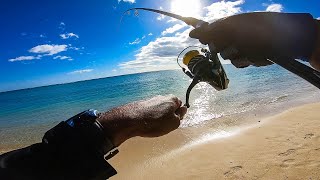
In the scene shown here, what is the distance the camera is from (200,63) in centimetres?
212

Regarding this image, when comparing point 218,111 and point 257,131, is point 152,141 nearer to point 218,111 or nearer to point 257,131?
point 257,131

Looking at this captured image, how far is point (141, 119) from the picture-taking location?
155 cm

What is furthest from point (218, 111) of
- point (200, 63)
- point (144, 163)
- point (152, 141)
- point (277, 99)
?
point (200, 63)

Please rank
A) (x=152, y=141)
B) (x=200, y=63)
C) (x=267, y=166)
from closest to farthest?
(x=200, y=63) → (x=267, y=166) → (x=152, y=141)

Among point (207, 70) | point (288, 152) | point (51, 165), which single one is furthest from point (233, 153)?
point (51, 165)

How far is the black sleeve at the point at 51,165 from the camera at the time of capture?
126cm

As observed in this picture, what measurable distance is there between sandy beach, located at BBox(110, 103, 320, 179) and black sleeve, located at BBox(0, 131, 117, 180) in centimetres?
620

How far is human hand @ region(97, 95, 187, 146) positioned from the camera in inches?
59.3

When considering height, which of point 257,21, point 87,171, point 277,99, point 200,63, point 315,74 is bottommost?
point 277,99

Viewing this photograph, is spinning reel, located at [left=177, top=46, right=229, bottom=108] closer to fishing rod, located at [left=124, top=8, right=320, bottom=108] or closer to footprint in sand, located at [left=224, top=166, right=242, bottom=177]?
fishing rod, located at [left=124, top=8, right=320, bottom=108]

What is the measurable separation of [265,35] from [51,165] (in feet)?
4.86

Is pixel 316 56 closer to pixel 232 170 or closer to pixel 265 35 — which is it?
pixel 265 35

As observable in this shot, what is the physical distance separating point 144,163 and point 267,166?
4446 millimetres

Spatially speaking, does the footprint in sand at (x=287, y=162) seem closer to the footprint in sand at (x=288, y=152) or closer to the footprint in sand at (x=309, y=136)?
the footprint in sand at (x=288, y=152)
